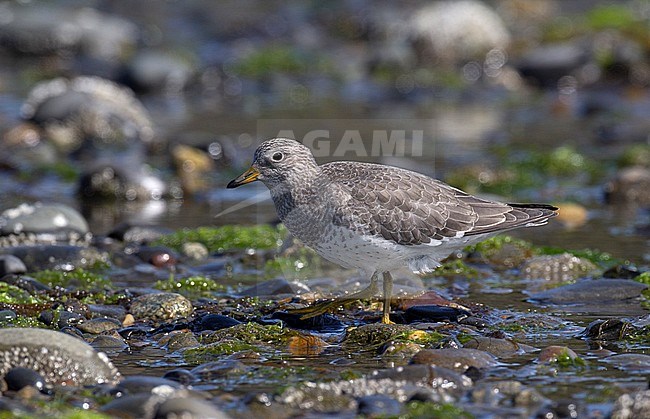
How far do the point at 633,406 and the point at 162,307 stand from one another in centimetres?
394

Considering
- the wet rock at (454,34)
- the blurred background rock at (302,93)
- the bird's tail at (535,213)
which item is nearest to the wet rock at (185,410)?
the bird's tail at (535,213)

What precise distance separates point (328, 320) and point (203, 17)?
1833 cm

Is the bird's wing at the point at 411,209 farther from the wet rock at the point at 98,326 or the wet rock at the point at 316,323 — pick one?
the wet rock at the point at 98,326

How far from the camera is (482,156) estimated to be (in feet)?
51.5

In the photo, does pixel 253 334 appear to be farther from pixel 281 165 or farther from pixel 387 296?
pixel 281 165

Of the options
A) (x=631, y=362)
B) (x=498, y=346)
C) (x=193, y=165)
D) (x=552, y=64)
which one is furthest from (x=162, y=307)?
(x=552, y=64)

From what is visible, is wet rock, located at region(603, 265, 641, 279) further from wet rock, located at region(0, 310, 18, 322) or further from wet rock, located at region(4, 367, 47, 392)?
wet rock, located at region(4, 367, 47, 392)

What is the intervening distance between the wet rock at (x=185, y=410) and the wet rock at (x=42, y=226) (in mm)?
5170

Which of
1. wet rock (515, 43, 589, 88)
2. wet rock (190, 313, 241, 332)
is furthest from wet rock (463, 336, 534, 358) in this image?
wet rock (515, 43, 589, 88)

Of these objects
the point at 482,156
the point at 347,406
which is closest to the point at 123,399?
the point at 347,406

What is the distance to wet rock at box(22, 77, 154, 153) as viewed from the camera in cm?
1616

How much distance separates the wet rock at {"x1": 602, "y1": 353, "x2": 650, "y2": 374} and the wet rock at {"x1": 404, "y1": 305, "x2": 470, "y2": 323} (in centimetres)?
145

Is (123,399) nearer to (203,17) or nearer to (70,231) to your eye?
(70,231)

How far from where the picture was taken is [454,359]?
22.9 feet
